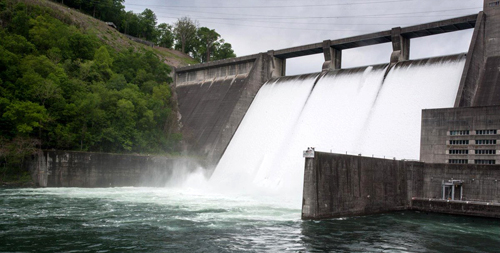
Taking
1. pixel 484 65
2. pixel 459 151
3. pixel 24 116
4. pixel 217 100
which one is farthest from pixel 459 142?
pixel 24 116

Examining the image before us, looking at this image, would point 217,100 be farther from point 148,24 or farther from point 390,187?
point 148,24

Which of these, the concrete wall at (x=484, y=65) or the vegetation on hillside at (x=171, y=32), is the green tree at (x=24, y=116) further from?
the vegetation on hillside at (x=171, y=32)

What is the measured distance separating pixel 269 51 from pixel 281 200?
1933cm

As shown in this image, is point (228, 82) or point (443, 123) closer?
point (443, 123)

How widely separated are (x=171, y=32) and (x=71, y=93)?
46.4 m

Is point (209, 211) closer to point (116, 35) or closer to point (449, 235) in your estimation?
point (449, 235)

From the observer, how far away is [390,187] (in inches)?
830

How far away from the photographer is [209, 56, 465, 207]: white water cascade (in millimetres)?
25906

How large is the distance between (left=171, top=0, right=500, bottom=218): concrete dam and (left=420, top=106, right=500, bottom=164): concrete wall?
0.21 feet

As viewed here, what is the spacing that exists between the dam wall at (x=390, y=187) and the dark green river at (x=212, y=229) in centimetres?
67

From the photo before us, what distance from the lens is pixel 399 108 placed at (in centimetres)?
2706

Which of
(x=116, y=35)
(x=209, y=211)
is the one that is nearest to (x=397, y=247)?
(x=209, y=211)

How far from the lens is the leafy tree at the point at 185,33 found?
7432 centimetres

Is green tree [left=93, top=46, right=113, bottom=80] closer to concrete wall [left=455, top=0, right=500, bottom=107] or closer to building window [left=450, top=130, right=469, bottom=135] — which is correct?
concrete wall [left=455, top=0, right=500, bottom=107]
